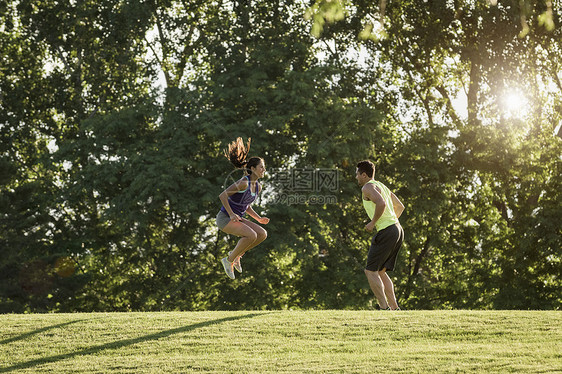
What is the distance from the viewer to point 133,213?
84.1 feet

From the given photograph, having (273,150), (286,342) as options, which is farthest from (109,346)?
(273,150)

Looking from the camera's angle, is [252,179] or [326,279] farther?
[326,279]

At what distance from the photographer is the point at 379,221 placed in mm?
10781

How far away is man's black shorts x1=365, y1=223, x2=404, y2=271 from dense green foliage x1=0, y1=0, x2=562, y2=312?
547 inches

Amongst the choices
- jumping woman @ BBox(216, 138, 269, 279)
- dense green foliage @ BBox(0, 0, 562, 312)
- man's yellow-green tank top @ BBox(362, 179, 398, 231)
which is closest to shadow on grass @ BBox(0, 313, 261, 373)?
jumping woman @ BBox(216, 138, 269, 279)

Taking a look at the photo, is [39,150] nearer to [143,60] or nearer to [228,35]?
[143,60]

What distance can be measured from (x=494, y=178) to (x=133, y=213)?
14.0m

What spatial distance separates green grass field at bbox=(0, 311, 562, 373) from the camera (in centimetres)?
859

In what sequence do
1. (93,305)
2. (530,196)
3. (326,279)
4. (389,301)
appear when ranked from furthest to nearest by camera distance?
(93,305) → (530,196) → (326,279) → (389,301)

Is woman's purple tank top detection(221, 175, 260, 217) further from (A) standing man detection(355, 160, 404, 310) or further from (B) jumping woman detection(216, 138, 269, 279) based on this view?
(A) standing man detection(355, 160, 404, 310)

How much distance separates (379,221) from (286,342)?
218 cm

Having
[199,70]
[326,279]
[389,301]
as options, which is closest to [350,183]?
[326,279]

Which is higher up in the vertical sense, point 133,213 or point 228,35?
point 228,35

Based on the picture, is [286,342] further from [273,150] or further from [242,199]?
[273,150]
